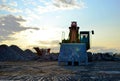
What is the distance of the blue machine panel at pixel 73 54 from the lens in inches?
1368

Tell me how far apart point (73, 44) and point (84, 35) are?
21.0 ft

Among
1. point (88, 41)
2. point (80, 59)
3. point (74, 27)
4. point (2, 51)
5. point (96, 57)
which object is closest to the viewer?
point (80, 59)

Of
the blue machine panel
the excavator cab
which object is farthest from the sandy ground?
the excavator cab

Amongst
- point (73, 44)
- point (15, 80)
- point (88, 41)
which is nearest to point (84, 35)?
point (88, 41)

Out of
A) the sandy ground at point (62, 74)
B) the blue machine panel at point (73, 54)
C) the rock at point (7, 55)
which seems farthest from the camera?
the rock at point (7, 55)

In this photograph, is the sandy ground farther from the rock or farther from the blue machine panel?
the rock

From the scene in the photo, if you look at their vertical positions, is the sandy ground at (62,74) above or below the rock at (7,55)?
below

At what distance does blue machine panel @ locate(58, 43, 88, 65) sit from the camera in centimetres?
3475

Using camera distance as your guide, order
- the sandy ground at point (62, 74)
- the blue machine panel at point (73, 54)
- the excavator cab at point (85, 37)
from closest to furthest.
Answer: the sandy ground at point (62, 74)
the blue machine panel at point (73, 54)
the excavator cab at point (85, 37)

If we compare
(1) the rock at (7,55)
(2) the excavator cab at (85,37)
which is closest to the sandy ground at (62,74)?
(2) the excavator cab at (85,37)

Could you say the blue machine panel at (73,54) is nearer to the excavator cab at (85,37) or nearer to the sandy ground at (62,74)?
the excavator cab at (85,37)

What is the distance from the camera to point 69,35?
38.8 meters

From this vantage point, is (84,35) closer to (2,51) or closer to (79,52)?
(79,52)

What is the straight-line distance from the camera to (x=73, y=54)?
34.8 meters
